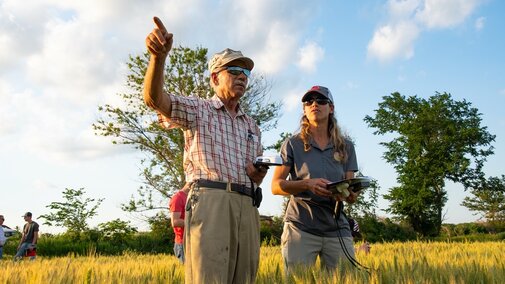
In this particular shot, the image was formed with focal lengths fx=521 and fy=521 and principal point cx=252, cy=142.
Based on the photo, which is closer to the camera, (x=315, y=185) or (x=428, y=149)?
(x=315, y=185)

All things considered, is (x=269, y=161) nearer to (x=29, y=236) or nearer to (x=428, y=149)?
(x=29, y=236)

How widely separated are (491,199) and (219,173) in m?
46.6

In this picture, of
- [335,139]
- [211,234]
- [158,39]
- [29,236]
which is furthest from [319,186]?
[29,236]

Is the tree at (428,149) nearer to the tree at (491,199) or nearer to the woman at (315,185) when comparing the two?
the tree at (491,199)

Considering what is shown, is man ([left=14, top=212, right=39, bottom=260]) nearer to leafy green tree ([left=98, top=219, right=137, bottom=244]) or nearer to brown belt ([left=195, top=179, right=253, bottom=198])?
leafy green tree ([left=98, top=219, right=137, bottom=244])

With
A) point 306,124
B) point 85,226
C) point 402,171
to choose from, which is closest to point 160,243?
point 85,226

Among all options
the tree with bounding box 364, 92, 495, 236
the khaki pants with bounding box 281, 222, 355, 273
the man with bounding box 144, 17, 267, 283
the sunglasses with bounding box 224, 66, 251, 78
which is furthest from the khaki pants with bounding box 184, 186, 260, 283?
the tree with bounding box 364, 92, 495, 236

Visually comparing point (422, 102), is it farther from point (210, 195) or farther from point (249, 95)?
point (210, 195)

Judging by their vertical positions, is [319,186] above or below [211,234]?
above

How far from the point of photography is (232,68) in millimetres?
3131

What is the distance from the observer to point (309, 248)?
3.79m

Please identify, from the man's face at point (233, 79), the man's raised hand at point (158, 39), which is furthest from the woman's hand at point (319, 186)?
the man's raised hand at point (158, 39)

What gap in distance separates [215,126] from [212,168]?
26cm

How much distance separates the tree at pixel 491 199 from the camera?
137ft
